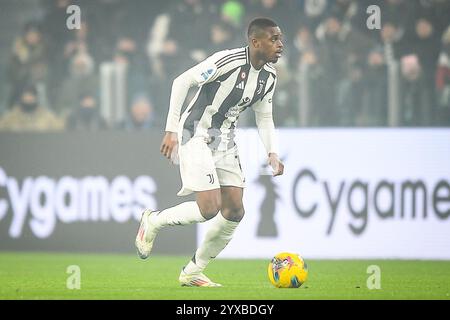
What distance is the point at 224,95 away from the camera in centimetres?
978

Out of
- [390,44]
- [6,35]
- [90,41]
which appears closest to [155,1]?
[90,41]

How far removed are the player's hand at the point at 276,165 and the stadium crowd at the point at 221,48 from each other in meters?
4.02

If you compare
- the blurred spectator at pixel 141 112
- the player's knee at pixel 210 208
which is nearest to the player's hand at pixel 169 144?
the player's knee at pixel 210 208

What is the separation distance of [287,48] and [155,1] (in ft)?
7.01

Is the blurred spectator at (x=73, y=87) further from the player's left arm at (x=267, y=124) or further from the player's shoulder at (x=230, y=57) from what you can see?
the player's shoulder at (x=230, y=57)

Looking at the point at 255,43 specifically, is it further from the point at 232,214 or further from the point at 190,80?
the point at 232,214

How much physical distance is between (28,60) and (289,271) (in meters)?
6.35

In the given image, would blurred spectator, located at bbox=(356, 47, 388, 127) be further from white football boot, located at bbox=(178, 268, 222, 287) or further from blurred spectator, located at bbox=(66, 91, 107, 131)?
white football boot, located at bbox=(178, 268, 222, 287)

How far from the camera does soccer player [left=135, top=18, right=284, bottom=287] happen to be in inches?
379

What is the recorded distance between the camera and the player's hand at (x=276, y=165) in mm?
9797

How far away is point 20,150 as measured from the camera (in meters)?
14.5

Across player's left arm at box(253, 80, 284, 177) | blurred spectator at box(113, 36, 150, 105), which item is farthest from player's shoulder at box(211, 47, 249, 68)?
blurred spectator at box(113, 36, 150, 105)

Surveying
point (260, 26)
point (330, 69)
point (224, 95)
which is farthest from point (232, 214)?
point (330, 69)
